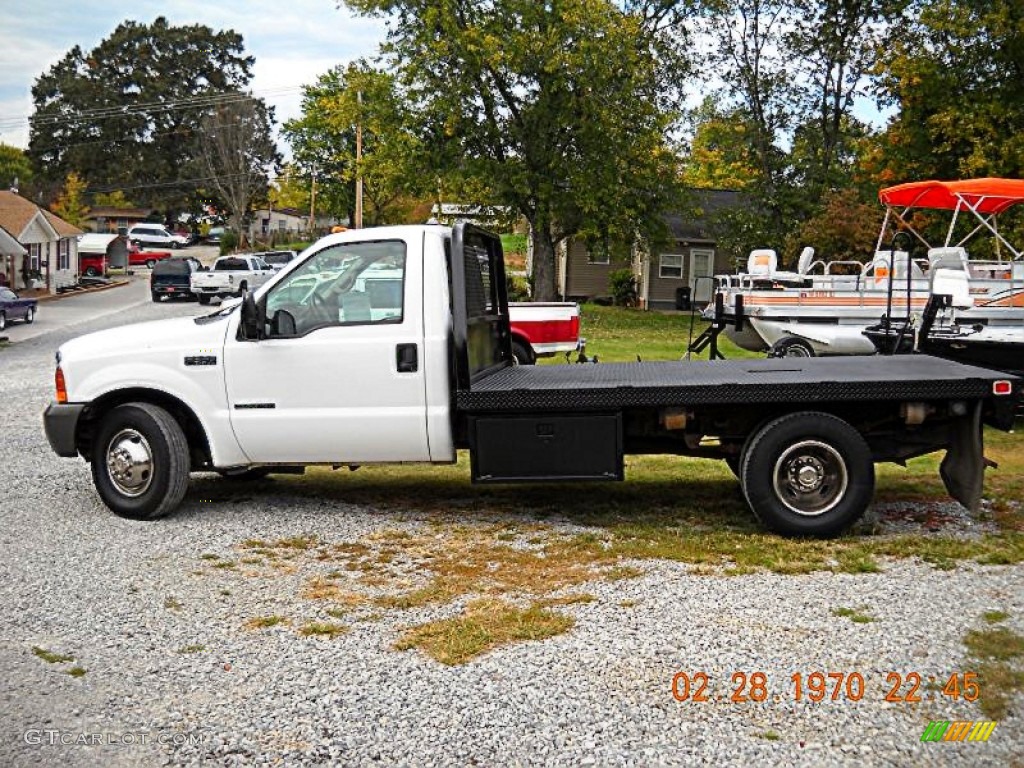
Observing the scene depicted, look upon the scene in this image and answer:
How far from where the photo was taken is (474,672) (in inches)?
211

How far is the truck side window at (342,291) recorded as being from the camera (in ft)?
26.3

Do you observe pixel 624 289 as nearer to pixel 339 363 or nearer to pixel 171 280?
pixel 171 280

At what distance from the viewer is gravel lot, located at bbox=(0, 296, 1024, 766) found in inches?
180

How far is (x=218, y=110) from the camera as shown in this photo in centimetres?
7956

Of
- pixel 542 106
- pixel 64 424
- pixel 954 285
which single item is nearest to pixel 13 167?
pixel 542 106

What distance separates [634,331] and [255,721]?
28.0 m

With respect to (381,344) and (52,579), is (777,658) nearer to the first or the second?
(381,344)

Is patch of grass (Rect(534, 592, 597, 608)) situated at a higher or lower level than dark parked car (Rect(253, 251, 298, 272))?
lower

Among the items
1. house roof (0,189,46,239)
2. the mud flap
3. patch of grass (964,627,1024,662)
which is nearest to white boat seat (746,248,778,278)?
the mud flap

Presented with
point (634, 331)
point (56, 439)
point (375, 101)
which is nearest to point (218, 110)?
point (375, 101)

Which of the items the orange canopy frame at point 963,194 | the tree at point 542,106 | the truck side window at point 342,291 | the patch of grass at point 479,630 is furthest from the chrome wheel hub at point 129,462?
the tree at point 542,106

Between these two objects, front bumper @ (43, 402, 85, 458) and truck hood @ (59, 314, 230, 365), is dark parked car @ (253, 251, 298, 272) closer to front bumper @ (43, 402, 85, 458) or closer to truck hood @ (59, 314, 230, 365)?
truck hood @ (59, 314, 230, 365)

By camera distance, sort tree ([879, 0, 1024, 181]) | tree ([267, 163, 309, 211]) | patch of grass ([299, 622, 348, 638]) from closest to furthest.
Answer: patch of grass ([299, 622, 348, 638]), tree ([879, 0, 1024, 181]), tree ([267, 163, 309, 211])

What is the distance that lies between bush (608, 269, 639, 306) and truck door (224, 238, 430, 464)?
37928 millimetres
